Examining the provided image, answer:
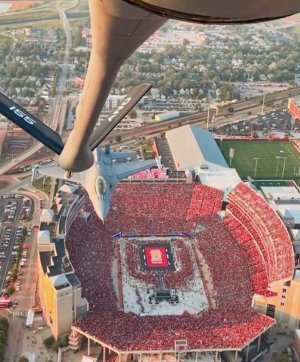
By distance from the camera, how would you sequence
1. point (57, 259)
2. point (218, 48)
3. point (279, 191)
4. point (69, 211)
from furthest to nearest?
point (218, 48), point (279, 191), point (69, 211), point (57, 259)

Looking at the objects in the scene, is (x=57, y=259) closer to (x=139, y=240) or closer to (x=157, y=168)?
(x=139, y=240)

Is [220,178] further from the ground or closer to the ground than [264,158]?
closer to the ground

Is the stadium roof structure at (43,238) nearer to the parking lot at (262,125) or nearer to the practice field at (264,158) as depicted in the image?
the practice field at (264,158)

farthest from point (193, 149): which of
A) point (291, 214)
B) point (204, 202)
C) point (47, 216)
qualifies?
point (47, 216)

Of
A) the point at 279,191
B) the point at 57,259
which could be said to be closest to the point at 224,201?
the point at 279,191

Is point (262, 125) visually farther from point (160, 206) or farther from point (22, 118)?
point (22, 118)

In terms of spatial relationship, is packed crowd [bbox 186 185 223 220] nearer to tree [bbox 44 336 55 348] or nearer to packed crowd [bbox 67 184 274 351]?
packed crowd [bbox 67 184 274 351]
